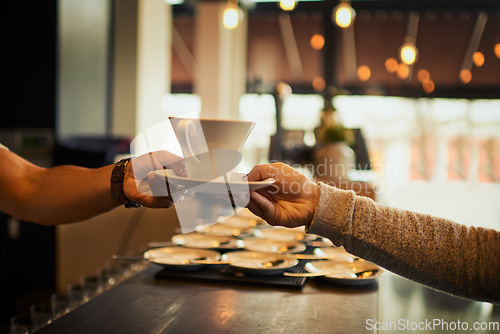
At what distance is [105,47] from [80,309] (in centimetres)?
358

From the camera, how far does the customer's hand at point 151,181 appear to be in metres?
0.89

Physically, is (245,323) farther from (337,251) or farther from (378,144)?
A: (378,144)

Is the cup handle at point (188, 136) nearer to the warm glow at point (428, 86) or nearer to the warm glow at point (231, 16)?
the warm glow at point (231, 16)

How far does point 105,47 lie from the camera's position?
4.09 metres

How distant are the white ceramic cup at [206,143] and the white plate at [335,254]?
1.58 ft

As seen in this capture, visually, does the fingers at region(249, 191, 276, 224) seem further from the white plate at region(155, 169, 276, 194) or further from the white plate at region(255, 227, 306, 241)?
the white plate at region(255, 227, 306, 241)

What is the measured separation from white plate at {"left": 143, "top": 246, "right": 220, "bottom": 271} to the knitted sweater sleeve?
0.39 m

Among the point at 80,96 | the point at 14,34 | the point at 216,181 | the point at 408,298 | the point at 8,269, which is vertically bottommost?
the point at 8,269

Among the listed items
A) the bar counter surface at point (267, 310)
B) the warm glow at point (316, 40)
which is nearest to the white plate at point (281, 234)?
the bar counter surface at point (267, 310)

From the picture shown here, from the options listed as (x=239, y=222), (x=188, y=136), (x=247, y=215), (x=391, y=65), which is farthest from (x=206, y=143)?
(x=391, y=65)

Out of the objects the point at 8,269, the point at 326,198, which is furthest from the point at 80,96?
the point at 326,198

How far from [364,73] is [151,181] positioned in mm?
8495

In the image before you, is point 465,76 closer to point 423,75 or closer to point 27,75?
point 423,75

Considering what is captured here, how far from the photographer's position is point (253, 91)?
213 inches
